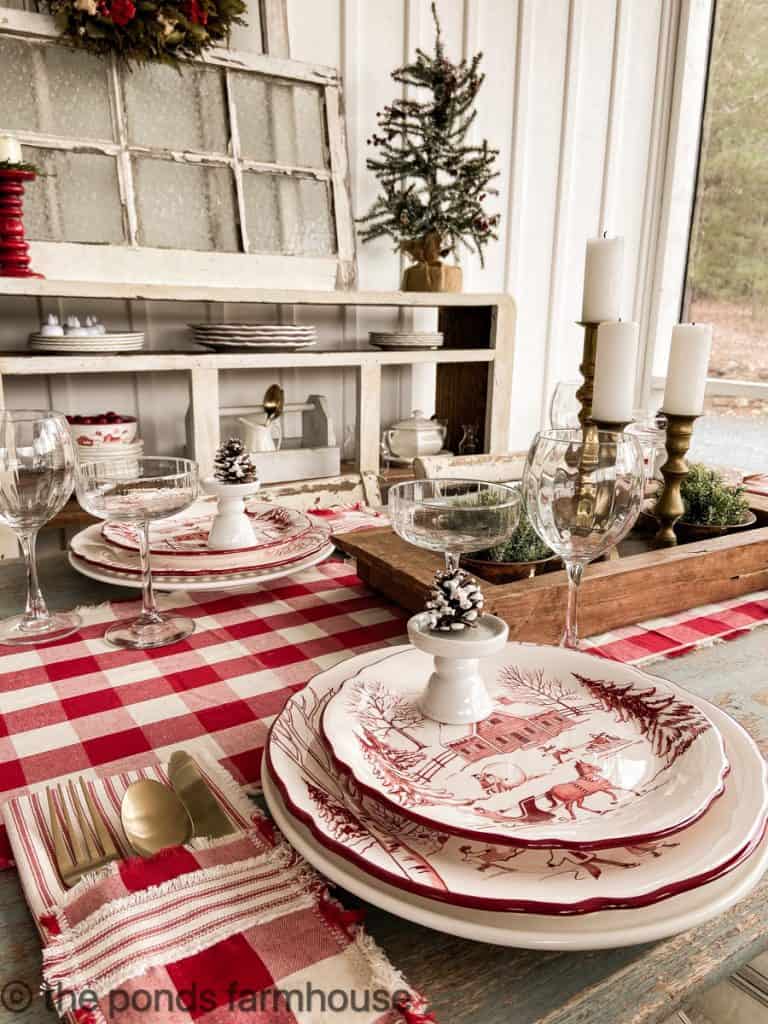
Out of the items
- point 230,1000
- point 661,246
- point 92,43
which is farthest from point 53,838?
point 661,246

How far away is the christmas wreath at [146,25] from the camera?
1.64 metres

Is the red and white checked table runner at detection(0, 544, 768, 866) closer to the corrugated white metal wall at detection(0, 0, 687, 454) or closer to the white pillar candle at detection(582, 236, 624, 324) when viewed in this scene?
the white pillar candle at detection(582, 236, 624, 324)

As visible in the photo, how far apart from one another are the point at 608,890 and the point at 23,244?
162 cm

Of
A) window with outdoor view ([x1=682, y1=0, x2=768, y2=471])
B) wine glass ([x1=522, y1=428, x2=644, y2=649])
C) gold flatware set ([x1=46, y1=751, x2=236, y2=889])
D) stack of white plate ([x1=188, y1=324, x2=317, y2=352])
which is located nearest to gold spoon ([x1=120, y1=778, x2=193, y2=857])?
gold flatware set ([x1=46, y1=751, x2=236, y2=889])

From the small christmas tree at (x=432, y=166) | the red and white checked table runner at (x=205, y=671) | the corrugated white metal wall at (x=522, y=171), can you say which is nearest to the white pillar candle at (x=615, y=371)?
the red and white checked table runner at (x=205, y=671)

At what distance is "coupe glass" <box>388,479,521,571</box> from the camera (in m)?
0.71

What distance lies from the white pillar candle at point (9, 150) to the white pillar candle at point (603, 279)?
1.21 metres

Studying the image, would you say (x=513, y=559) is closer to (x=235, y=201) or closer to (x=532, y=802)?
(x=532, y=802)

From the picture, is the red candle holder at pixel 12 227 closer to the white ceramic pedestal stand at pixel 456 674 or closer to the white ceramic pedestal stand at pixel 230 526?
the white ceramic pedestal stand at pixel 230 526

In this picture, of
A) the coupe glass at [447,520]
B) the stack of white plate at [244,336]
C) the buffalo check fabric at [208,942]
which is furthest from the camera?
the stack of white plate at [244,336]

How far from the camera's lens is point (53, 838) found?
0.46m

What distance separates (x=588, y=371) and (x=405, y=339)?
1.18 meters

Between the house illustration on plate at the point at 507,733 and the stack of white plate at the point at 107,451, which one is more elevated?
the house illustration on plate at the point at 507,733

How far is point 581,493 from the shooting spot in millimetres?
684
